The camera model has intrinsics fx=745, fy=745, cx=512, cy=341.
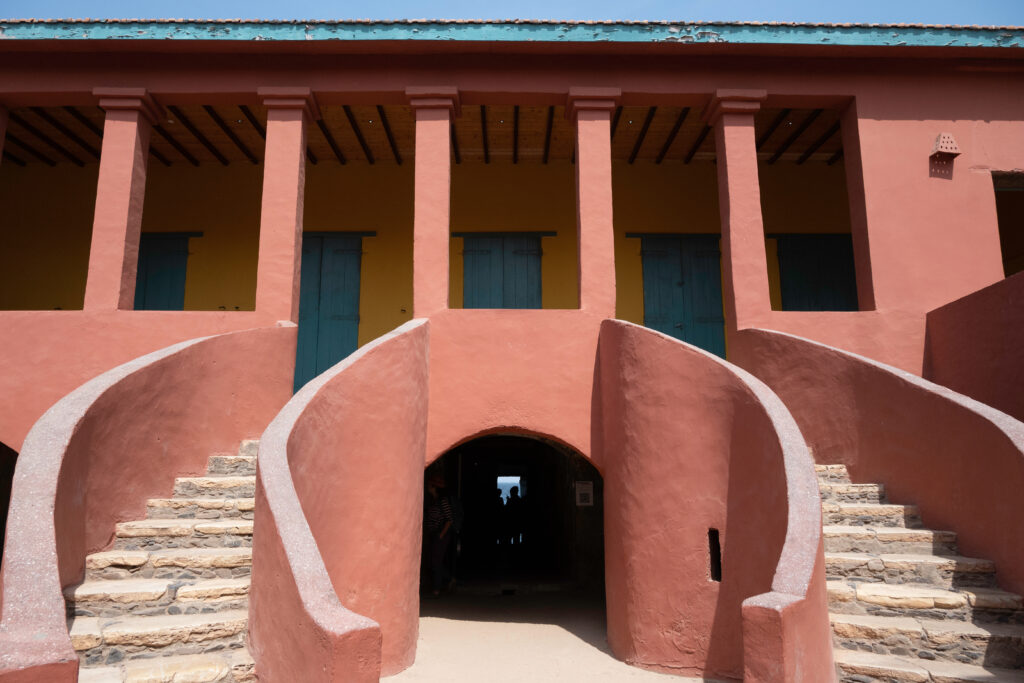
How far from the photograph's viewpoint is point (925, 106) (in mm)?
8391

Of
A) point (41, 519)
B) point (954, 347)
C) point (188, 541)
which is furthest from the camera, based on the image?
point (954, 347)

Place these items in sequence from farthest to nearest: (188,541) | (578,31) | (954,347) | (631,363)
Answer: (578,31) < (954,347) < (631,363) < (188,541)

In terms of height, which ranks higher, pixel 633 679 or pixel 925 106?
pixel 925 106

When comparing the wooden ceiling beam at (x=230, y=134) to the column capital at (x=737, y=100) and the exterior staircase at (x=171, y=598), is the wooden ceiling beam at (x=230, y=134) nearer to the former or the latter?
the exterior staircase at (x=171, y=598)

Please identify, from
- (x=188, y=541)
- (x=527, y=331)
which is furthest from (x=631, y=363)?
(x=188, y=541)

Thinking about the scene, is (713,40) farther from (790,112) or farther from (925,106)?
(925,106)

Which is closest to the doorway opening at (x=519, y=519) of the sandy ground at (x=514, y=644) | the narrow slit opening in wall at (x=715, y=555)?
the sandy ground at (x=514, y=644)

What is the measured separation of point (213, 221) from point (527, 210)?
465cm

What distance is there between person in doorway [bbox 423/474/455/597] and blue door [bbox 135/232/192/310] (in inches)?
183

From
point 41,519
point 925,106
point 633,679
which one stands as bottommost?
point 633,679

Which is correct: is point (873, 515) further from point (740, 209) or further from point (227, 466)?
point (227, 466)

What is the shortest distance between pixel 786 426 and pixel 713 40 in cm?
493

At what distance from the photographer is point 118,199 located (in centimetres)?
796

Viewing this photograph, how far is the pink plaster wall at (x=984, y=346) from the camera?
6281 millimetres
